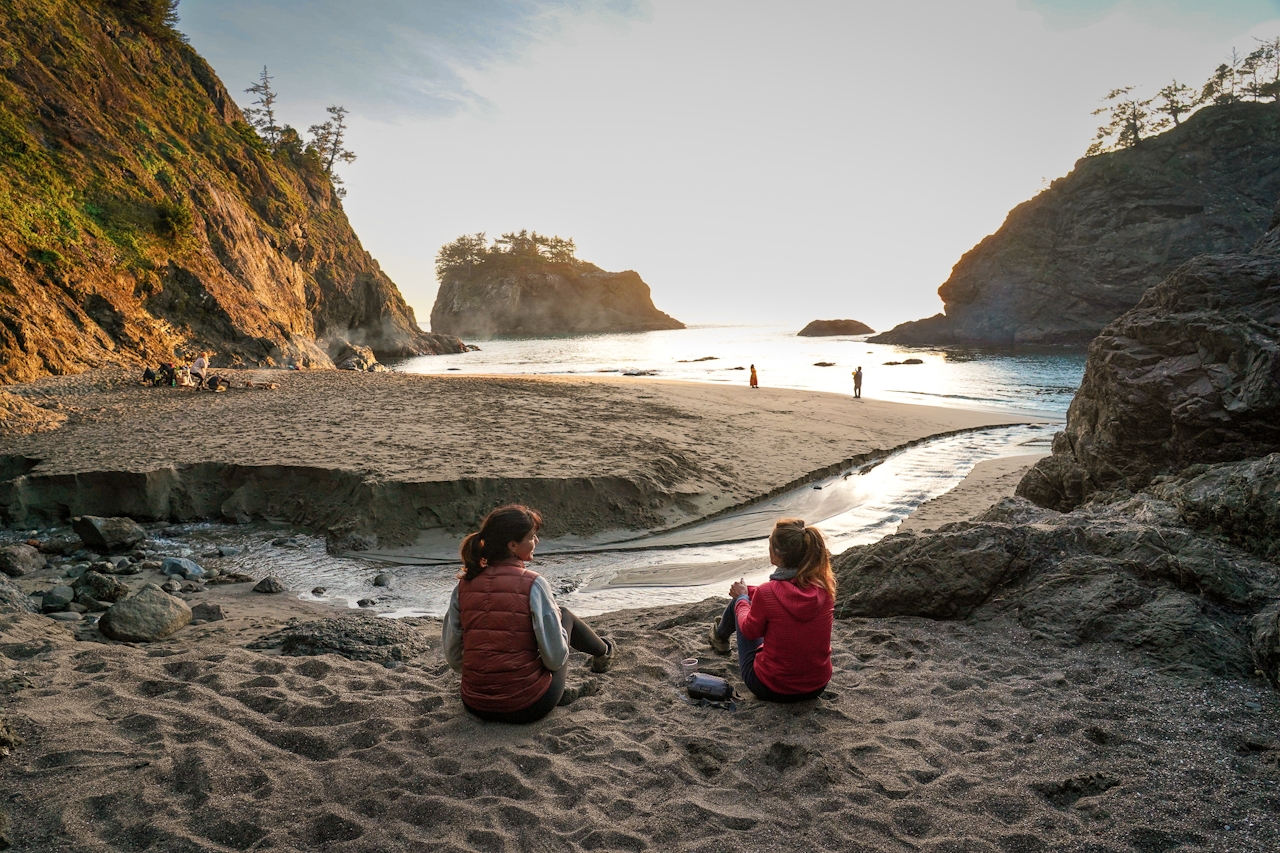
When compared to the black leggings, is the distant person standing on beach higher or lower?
higher

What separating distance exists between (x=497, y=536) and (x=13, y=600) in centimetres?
477

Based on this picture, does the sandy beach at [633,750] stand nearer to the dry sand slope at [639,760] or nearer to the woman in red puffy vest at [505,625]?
the dry sand slope at [639,760]

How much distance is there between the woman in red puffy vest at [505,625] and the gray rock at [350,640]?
156cm

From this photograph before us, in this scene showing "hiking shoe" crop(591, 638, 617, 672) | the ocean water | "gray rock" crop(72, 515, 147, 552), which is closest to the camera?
"hiking shoe" crop(591, 638, 617, 672)

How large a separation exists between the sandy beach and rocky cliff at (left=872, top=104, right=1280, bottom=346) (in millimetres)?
74875

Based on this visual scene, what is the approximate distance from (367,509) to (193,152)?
1166 inches

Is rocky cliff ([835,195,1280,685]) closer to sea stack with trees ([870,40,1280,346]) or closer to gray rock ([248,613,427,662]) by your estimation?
gray rock ([248,613,427,662])

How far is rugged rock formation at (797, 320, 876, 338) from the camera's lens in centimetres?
13175

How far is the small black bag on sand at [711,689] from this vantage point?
406 centimetres

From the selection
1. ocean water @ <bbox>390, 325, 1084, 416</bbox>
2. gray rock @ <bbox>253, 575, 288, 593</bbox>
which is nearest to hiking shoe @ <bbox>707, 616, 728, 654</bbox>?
gray rock @ <bbox>253, 575, 288, 593</bbox>

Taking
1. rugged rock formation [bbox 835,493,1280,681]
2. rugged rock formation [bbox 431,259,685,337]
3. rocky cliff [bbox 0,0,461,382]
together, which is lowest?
rugged rock formation [bbox 835,493,1280,681]

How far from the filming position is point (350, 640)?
502cm

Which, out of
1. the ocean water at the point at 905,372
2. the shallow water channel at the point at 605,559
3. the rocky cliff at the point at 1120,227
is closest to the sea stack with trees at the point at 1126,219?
the rocky cliff at the point at 1120,227

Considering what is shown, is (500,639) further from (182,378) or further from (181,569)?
(182,378)
